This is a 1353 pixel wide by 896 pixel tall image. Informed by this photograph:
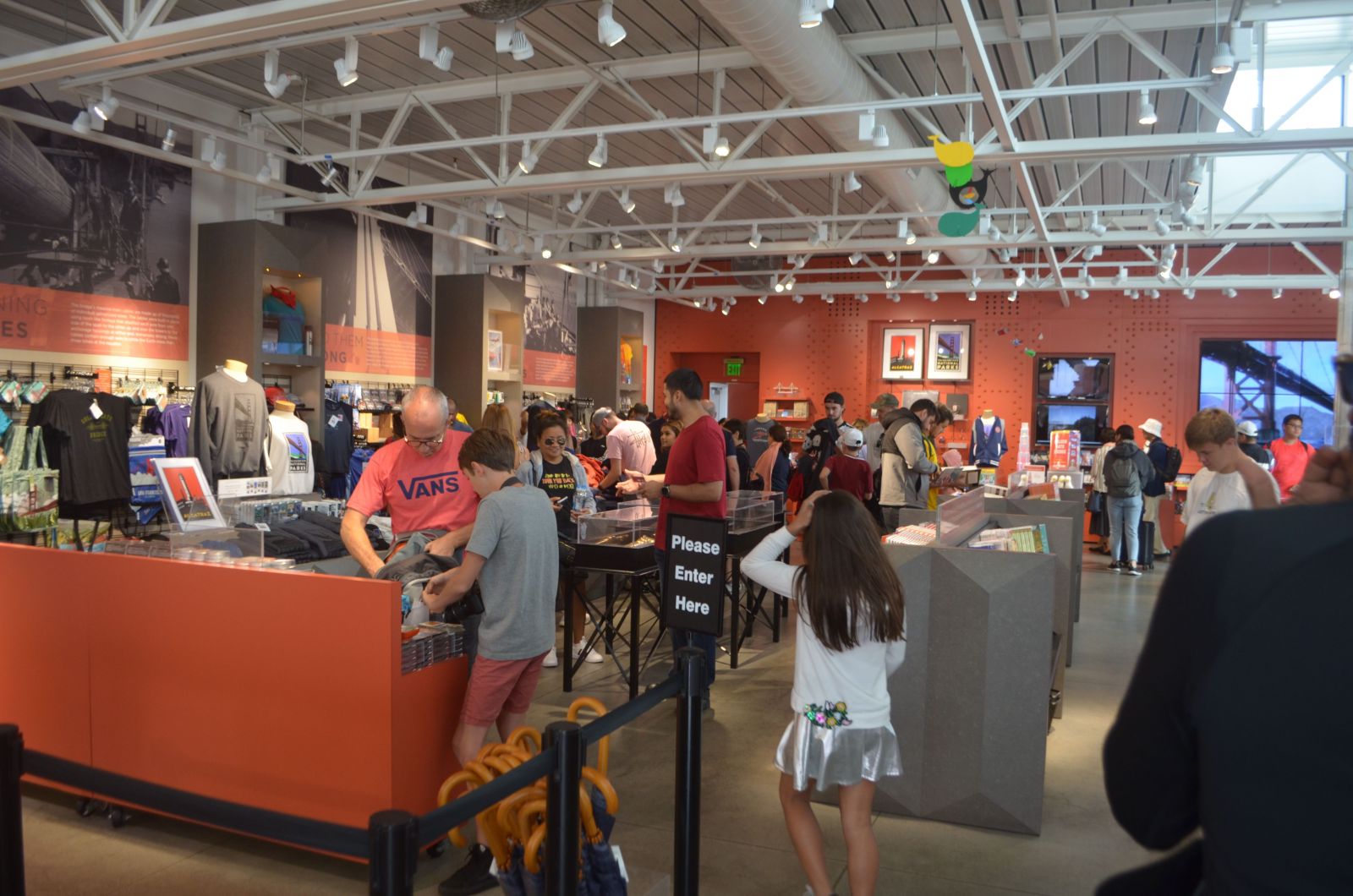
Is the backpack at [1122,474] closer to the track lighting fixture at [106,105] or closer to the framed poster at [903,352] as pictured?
the framed poster at [903,352]

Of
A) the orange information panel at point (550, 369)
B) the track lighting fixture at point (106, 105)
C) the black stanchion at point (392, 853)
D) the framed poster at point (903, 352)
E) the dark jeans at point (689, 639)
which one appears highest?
the track lighting fixture at point (106, 105)

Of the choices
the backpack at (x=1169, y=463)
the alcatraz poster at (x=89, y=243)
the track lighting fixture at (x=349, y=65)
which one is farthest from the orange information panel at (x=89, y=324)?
the backpack at (x=1169, y=463)

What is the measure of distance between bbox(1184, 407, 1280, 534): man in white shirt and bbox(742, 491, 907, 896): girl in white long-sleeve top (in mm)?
2322

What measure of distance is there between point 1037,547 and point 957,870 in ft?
6.35

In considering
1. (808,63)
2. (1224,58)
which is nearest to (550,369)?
(808,63)

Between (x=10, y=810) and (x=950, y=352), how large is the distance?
17077 mm

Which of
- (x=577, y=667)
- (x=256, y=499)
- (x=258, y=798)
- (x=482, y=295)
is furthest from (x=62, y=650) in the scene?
(x=482, y=295)

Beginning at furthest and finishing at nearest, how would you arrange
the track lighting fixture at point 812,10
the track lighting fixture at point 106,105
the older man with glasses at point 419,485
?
the track lighting fixture at point 106,105
the track lighting fixture at point 812,10
the older man with glasses at point 419,485

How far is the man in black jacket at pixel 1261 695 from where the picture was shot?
37.1 inches

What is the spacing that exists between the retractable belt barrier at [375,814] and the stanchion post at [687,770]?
0.15 m

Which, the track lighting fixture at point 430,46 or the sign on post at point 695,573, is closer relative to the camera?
the sign on post at point 695,573

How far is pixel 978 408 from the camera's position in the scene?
17438mm

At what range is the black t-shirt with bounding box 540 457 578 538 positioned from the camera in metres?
6.23

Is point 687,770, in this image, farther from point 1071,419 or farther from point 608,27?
point 1071,419
